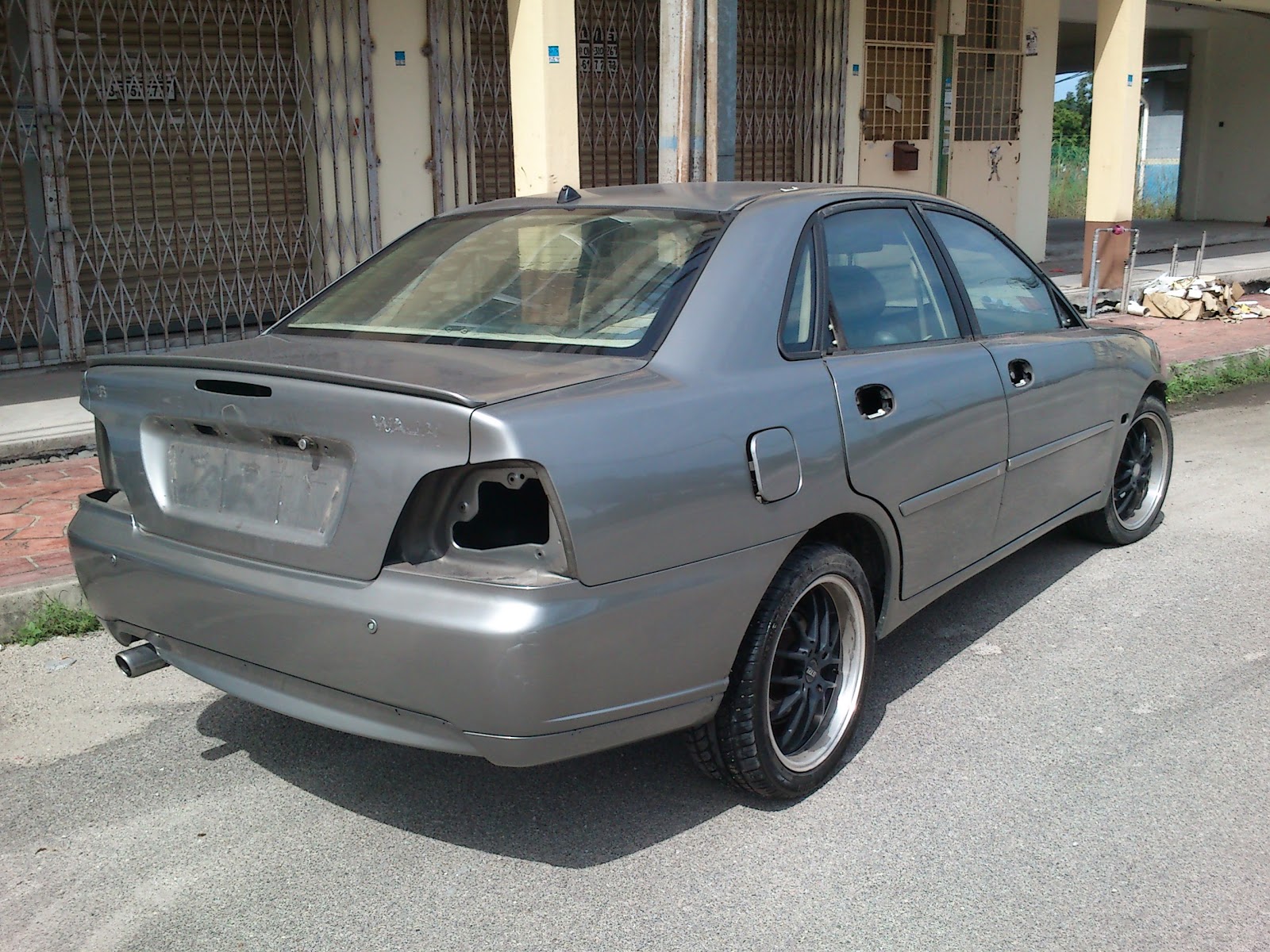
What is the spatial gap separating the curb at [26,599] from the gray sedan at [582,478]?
55.3 inches

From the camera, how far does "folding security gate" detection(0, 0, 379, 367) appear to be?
28.5ft

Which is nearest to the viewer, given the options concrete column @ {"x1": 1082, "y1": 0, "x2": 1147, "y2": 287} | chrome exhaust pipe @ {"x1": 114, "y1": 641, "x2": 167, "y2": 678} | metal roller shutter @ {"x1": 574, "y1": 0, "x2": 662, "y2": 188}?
chrome exhaust pipe @ {"x1": 114, "y1": 641, "x2": 167, "y2": 678}

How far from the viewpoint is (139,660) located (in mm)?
3375

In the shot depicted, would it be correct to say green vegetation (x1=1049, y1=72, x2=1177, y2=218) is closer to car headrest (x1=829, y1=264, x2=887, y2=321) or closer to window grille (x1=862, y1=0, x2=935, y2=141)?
window grille (x1=862, y1=0, x2=935, y2=141)

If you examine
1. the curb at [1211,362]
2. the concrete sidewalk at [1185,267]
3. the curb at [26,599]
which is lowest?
the curb at [26,599]

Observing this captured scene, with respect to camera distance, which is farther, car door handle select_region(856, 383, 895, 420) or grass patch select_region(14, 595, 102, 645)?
grass patch select_region(14, 595, 102, 645)

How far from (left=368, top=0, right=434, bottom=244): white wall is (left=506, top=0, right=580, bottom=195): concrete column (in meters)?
2.28

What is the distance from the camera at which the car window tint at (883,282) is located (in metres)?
3.81

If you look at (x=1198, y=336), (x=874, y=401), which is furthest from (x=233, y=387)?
(x=1198, y=336)

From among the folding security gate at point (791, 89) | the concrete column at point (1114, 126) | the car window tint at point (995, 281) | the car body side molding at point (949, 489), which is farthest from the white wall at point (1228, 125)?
the car body side molding at point (949, 489)

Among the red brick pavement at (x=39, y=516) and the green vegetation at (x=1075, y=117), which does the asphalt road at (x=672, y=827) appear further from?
the green vegetation at (x=1075, y=117)

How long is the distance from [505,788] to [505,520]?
101cm

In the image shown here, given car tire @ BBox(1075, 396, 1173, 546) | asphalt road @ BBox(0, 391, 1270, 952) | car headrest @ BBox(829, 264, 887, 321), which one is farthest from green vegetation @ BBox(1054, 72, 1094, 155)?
asphalt road @ BBox(0, 391, 1270, 952)

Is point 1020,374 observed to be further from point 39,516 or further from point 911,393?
point 39,516
